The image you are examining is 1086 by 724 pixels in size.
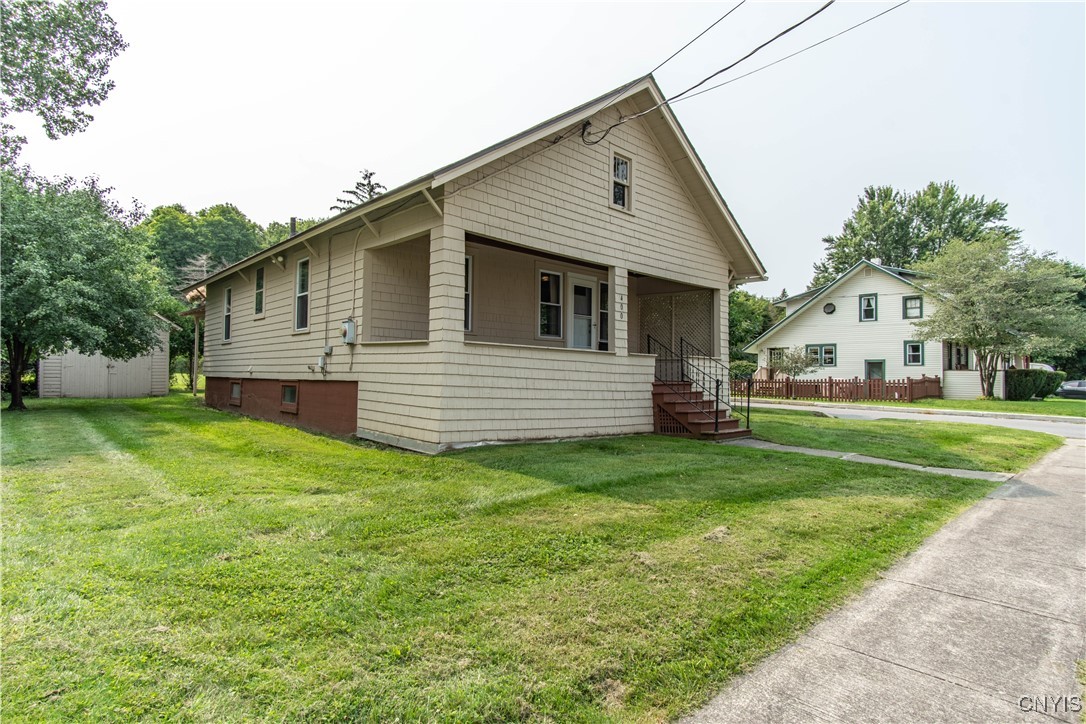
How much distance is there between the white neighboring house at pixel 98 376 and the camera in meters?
20.6

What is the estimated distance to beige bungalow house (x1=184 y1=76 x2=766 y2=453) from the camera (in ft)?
26.1

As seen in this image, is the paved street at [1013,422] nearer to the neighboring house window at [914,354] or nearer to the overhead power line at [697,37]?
the overhead power line at [697,37]

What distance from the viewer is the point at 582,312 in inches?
472

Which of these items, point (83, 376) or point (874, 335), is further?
point (874, 335)

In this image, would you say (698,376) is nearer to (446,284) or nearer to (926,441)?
(926,441)

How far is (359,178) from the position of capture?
4819cm

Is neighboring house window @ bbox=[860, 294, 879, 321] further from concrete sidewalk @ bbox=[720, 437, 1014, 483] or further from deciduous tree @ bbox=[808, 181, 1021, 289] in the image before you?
concrete sidewalk @ bbox=[720, 437, 1014, 483]

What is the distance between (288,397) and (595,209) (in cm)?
765

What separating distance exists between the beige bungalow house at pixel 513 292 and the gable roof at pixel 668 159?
0.10 ft

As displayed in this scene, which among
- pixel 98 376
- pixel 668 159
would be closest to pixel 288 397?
pixel 668 159

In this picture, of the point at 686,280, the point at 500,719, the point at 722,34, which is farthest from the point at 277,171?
the point at 500,719

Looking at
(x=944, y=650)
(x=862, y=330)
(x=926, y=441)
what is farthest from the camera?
(x=862, y=330)

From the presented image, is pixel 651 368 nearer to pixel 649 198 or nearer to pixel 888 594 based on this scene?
pixel 649 198

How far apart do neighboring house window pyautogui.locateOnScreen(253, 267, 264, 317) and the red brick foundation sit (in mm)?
1764
